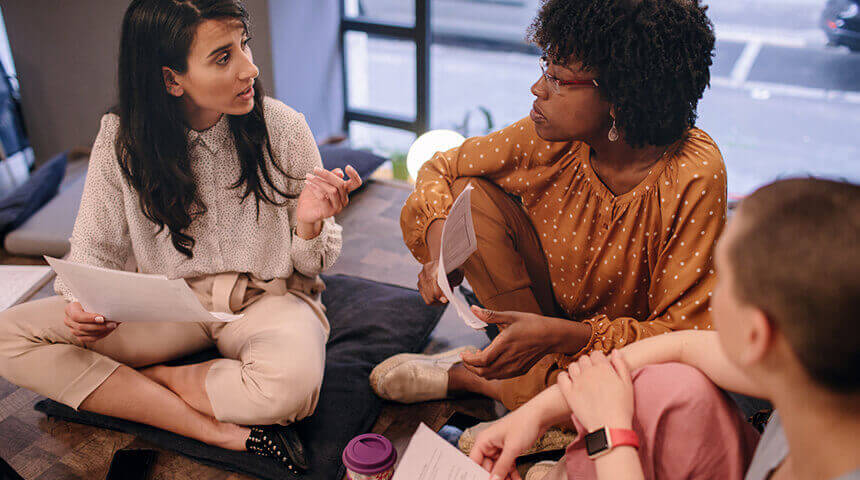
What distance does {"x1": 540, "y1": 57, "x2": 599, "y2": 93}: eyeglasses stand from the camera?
4.28 ft

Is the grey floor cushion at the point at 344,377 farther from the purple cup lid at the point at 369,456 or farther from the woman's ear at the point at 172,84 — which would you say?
the woman's ear at the point at 172,84

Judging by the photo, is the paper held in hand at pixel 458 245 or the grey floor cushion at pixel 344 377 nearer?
the paper held in hand at pixel 458 245

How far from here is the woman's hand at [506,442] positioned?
1.07 meters

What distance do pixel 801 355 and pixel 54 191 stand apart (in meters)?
2.69

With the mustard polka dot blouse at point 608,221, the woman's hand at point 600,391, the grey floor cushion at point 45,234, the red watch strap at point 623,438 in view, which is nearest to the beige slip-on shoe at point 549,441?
the mustard polka dot blouse at point 608,221

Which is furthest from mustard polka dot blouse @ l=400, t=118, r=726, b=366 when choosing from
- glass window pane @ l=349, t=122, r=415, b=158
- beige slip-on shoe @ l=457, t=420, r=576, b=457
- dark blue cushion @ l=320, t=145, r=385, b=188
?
glass window pane @ l=349, t=122, r=415, b=158

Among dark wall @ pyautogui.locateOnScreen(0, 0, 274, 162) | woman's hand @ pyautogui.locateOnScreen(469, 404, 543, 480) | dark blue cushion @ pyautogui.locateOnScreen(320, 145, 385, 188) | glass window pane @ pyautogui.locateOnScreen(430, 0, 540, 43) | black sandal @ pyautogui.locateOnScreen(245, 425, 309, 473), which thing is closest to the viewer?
woman's hand @ pyautogui.locateOnScreen(469, 404, 543, 480)

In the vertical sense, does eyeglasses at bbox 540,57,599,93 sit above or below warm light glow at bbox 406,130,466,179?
above

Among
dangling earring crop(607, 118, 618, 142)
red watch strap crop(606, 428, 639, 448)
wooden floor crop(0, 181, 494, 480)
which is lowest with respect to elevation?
wooden floor crop(0, 181, 494, 480)

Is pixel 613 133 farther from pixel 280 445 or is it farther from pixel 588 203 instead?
pixel 280 445

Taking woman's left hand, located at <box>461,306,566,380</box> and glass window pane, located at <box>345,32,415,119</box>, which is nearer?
woman's left hand, located at <box>461,306,566,380</box>

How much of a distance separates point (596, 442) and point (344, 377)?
0.90 meters

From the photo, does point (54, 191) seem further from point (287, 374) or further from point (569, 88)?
point (569, 88)

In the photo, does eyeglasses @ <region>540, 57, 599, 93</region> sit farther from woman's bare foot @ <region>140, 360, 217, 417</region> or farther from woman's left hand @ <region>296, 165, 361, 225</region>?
woman's bare foot @ <region>140, 360, 217, 417</region>
